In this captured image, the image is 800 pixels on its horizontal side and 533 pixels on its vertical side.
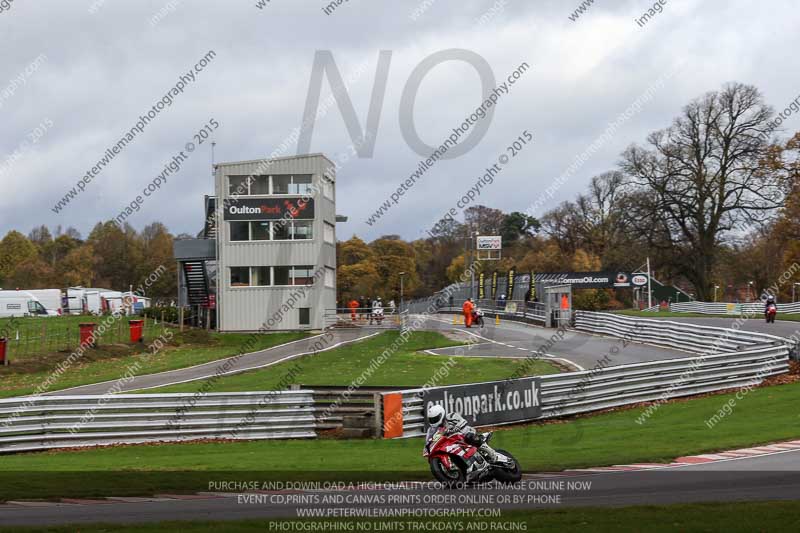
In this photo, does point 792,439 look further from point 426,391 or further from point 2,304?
point 2,304

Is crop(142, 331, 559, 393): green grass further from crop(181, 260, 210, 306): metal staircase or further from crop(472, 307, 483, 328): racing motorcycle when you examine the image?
crop(181, 260, 210, 306): metal staircase

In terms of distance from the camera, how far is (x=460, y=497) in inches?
484

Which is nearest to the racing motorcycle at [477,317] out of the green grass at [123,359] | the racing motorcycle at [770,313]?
the green grass at [123,359]

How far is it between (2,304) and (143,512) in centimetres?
6481

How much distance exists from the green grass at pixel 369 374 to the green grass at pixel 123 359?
5060 millimetres

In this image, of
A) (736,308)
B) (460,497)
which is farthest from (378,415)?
(736,308)

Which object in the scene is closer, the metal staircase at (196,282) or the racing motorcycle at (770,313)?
the racing motorcycle at (770,313)

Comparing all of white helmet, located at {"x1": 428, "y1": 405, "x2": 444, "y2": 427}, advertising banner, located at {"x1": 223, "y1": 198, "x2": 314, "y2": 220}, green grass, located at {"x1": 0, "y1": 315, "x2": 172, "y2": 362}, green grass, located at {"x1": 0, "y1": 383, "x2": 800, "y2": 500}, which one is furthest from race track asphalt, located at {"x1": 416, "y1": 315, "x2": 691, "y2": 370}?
white helmet, located at {"x1": 428, "y1": 405, "x2": 444, "y2": 427}

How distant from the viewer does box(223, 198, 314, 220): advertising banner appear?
5519 cm

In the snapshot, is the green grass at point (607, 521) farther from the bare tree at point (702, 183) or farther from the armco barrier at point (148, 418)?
the bare tree at point (702, 183)

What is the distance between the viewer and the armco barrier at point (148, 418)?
20.5 m

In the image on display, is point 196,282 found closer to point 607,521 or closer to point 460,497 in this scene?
point 460,497

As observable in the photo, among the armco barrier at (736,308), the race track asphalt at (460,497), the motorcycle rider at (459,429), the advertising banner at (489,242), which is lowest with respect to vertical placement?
the race track asphalt at (460,497)

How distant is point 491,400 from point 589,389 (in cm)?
369
